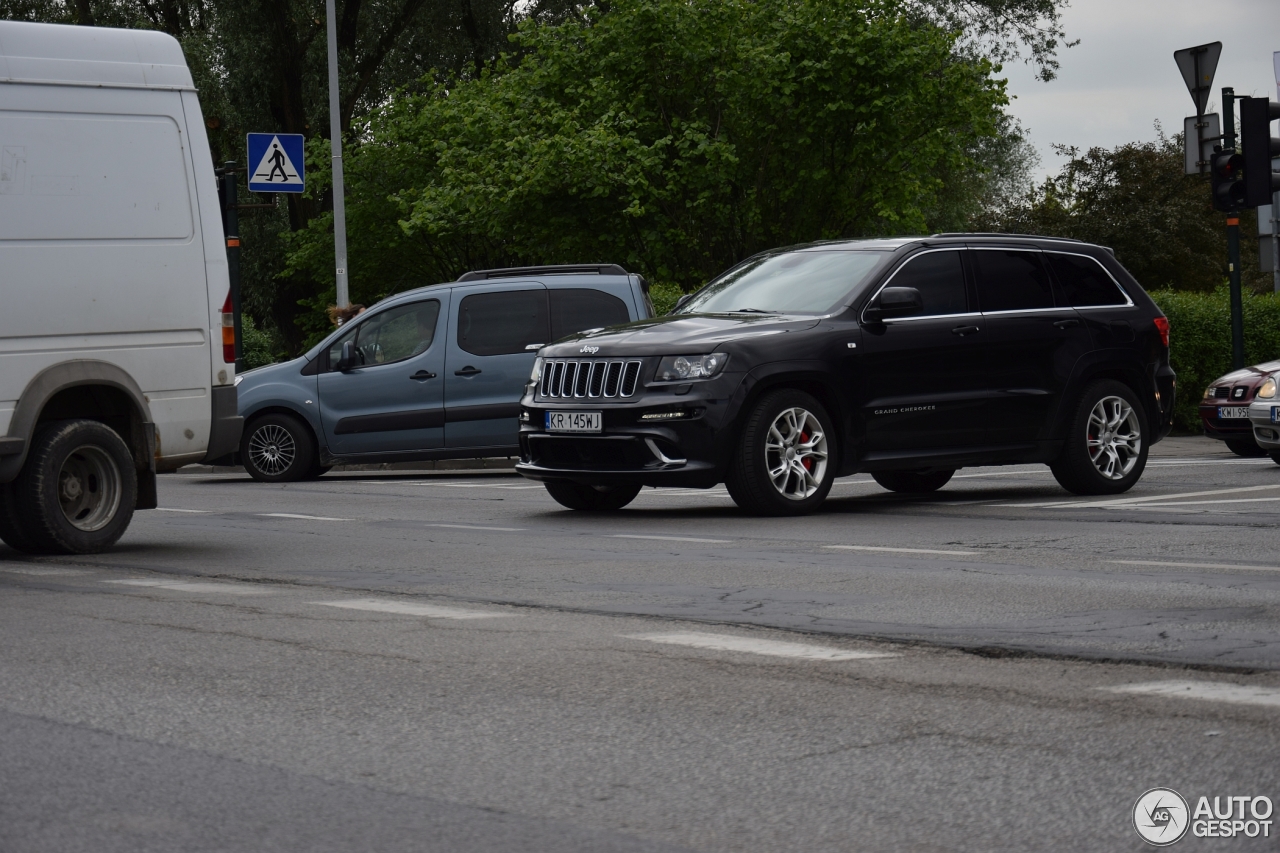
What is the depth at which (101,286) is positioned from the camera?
1005 cm

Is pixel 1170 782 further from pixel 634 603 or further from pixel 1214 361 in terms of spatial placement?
pixel 1214 361

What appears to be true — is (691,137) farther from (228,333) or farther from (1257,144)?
(228,333)

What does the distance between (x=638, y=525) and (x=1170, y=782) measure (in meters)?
7.21

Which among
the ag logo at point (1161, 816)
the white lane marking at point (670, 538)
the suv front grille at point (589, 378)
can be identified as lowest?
the ag logo at point (1161, 816)

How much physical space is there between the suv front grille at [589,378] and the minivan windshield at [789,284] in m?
1.19

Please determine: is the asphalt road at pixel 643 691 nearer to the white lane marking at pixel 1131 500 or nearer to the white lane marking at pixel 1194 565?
the white lane marking at pixel 1194 565

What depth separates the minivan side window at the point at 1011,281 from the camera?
1269cm

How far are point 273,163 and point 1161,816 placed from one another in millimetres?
19797

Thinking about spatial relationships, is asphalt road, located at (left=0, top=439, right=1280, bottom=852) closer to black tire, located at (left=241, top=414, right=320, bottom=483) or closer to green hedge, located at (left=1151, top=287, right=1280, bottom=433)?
black tire, located at (left=241, top=414, right=320, bottom=483)

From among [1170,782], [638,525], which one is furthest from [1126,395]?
[1170,782]

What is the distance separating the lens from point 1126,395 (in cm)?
1315

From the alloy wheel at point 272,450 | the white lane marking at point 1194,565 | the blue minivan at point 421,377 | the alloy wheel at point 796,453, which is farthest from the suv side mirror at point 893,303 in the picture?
the alloy wheel at point 272,450

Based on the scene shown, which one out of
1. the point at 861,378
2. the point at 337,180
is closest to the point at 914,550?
the point at 861,378

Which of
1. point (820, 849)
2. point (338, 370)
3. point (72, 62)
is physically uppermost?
point (72, 62)
